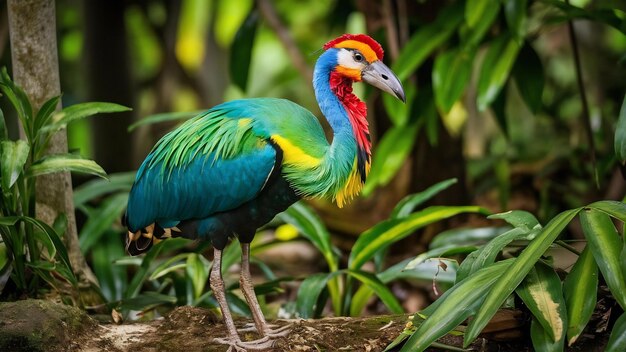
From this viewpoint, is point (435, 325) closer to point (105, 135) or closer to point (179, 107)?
point (105, 135)

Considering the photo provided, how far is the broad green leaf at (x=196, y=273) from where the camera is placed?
4953 millimetres

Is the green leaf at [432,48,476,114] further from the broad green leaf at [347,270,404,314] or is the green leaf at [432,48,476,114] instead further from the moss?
the moss

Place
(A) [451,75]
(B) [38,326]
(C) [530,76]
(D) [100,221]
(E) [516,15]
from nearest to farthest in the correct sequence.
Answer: (B) [38,326] → (E) [516,15] → (D) [100,221] → (A) [451,75] → (C) [530,76]

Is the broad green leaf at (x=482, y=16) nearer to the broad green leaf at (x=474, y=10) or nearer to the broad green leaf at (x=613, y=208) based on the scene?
the broad green leaf at (x=474, y=10)

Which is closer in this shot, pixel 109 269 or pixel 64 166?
pixel 64 166

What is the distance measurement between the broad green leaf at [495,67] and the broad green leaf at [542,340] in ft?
7.48

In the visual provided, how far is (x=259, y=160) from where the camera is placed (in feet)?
12.6

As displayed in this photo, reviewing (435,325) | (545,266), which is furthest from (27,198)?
(545,266)

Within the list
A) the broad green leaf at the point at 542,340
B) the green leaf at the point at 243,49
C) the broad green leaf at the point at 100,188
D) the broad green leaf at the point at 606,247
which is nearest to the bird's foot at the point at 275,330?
the broad green leaf at the point at 542,340

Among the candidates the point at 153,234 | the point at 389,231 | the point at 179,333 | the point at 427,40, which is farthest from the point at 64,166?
the point at 427,40

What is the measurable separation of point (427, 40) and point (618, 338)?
3.09 meters

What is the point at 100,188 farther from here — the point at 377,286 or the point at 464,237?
the point at 464,237

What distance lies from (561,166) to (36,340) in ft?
16.7

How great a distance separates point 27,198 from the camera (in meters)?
4.31
